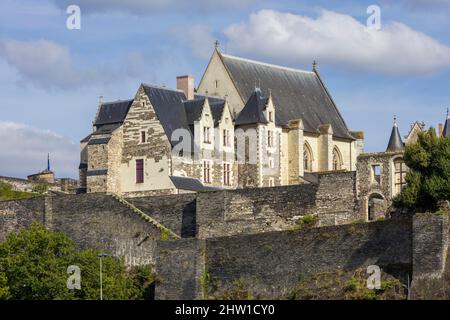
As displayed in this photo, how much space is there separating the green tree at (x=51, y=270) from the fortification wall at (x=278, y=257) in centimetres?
250

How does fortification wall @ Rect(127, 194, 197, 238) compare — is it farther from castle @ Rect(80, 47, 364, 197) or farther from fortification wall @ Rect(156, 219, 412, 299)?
castle @ Rect(80, 47, 364, 197)

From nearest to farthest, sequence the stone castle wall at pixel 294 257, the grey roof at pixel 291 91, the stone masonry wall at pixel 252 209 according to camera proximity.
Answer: the stone castle wall at pixel 294 257 < the stone masonry wall at pixel 252 209 < the grey roof at pixel 291 91

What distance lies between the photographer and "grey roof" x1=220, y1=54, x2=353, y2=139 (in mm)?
88500

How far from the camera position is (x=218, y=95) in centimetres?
8781

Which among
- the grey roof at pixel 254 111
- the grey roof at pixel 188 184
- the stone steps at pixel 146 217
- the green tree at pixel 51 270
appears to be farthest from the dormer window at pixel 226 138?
the green tree at pixel 51 270

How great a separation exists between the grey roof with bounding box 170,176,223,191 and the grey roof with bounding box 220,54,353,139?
7930 mm

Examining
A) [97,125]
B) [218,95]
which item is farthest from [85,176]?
[218,95]

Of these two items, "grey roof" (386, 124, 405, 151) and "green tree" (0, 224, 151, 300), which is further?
"grey roof" (386, 124, 405, 151)

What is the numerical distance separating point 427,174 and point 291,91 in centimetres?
2761

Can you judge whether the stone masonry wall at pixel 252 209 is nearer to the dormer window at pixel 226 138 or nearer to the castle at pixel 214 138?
the castle at pixel 214 138

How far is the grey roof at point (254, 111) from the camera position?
84.1 metres

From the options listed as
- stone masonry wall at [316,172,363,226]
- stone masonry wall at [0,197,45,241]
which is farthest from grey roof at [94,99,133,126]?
stone masonry wall at [316,172,363,226]

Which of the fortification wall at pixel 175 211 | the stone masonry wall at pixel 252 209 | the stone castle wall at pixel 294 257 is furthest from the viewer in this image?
the fortification wall at pixel 175 211
